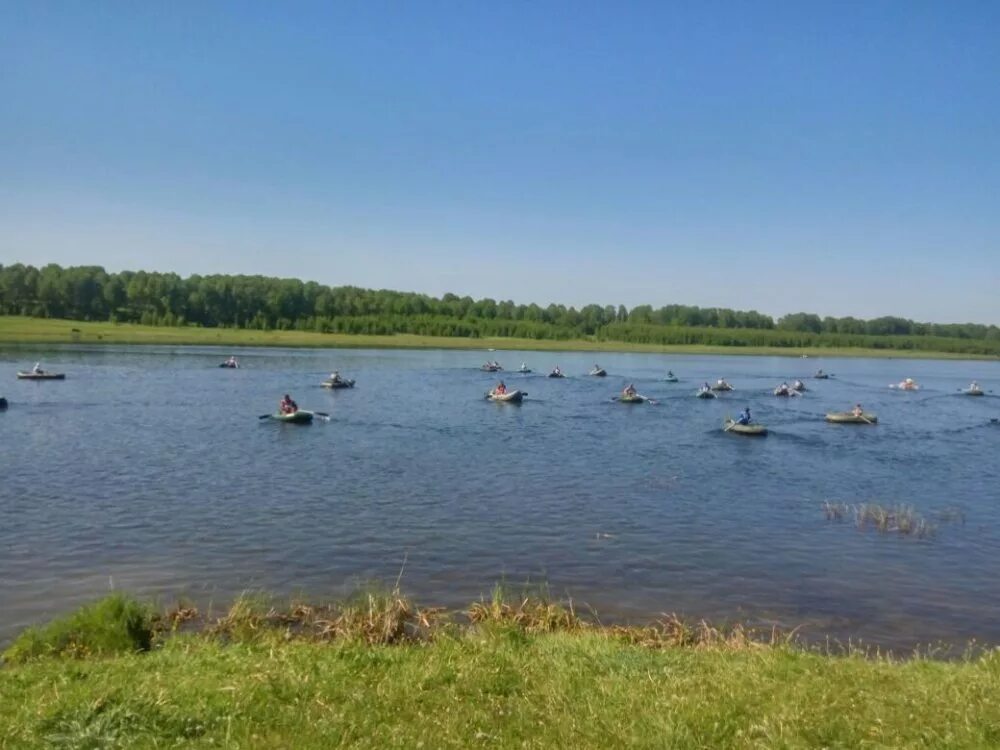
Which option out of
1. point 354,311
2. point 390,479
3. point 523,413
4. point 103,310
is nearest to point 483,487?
point 390,479

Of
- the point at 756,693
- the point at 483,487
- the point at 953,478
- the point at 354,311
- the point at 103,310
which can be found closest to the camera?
the point at 756,693

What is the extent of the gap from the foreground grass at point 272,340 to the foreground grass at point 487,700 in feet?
376

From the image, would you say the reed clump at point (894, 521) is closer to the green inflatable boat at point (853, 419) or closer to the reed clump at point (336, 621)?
the reed clump at point (336, 621)

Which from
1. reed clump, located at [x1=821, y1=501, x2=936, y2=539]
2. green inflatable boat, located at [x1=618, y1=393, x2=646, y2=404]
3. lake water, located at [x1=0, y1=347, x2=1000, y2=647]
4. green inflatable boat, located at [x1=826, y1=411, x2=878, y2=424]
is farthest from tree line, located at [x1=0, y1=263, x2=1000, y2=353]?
reed clump, located at [x1=821, y1=501, x2=936, y2=539]

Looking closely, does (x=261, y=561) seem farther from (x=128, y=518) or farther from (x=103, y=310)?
(x=103, y=310)

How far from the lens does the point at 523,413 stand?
5644cm

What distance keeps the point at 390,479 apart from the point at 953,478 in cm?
2365

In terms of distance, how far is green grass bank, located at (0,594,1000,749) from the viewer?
7.53 meters

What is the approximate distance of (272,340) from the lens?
481ft

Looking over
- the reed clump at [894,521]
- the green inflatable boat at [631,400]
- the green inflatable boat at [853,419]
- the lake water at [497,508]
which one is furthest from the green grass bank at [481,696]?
the green inflatable boat at [631,400]

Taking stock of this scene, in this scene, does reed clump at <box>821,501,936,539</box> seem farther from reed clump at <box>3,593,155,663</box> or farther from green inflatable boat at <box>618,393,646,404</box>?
green inflatable boat at <box>618,393,646,404</box>

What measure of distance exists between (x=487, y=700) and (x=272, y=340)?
143326mm

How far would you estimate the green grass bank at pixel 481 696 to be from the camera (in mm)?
7531

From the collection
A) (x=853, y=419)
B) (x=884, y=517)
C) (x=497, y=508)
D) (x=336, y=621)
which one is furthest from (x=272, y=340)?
(x=336, y=621)
